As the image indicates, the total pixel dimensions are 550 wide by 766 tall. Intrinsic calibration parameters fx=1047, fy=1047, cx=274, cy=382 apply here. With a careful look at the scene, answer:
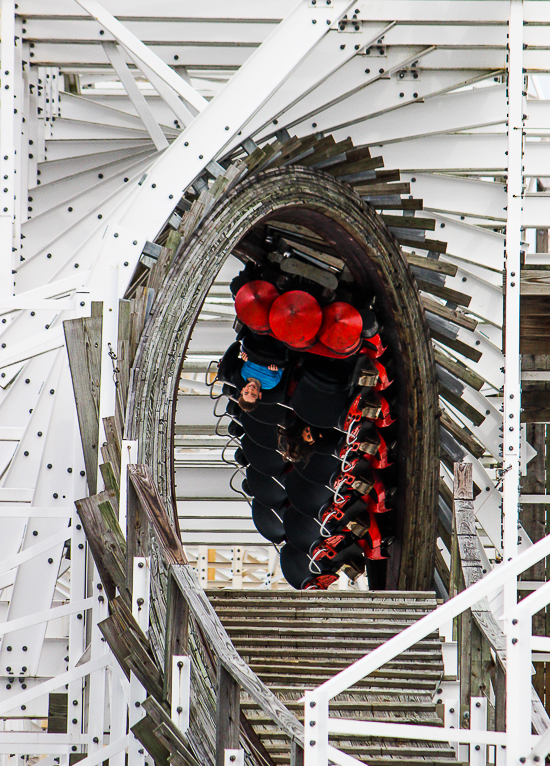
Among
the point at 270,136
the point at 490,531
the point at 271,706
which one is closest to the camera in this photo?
the point at 271,706

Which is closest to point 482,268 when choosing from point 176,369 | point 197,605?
point 176,369

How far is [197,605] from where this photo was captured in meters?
3.50

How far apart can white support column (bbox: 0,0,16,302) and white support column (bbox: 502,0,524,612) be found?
250 cm

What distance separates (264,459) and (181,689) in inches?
160

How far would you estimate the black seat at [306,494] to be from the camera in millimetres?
7328

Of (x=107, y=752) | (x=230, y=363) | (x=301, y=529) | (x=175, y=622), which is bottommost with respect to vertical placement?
(x=107, y=752)

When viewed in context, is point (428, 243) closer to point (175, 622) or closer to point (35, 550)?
point (35, 550)

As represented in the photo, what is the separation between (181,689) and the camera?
3.54 meters

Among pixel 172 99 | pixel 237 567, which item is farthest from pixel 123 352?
pixel 237 567

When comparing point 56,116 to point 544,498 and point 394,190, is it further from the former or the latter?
point 544,498

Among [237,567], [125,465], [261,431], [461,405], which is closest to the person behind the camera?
[125,465]

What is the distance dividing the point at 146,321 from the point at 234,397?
8.78 feet

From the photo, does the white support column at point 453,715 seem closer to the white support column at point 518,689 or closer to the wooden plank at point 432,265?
the white support column at point 518,689

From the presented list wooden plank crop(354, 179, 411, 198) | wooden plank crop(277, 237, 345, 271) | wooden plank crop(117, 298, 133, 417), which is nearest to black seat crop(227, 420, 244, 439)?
wooden plank crop(277, 237, 345, 271)
